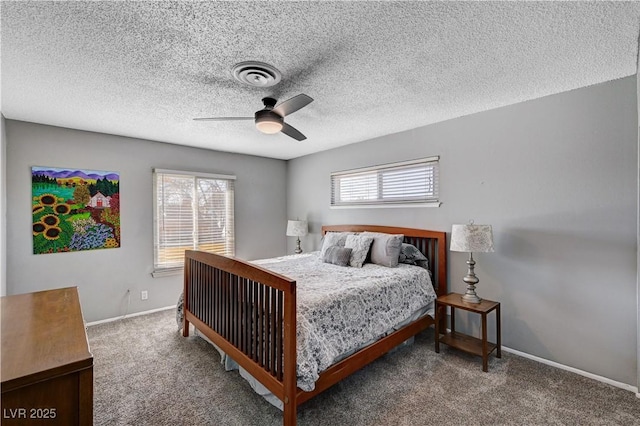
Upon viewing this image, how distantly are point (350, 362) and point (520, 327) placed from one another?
6.03 feet

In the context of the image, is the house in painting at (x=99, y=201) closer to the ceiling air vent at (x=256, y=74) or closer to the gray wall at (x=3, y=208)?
the gray wall at (x=3, y=208)

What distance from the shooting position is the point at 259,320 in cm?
205

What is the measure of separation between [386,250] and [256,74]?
226cm

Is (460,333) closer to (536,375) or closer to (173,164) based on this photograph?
(536,375)

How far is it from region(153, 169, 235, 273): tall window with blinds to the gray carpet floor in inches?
62.1

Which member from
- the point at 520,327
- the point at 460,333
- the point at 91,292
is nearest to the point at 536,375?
the point at 520,327

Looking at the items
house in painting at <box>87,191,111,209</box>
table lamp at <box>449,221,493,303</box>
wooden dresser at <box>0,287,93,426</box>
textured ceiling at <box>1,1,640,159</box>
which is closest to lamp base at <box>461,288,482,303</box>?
table lamp at <box>449,221,493,303</box>

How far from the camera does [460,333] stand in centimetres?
306

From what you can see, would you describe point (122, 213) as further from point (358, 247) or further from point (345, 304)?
point (345, 304)

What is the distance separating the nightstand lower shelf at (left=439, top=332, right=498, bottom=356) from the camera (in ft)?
8.53

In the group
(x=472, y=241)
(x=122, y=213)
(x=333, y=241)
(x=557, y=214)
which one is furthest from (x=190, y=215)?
(x=557, y=214)

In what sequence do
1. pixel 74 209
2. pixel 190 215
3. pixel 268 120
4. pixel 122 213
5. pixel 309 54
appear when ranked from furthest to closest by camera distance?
pixel 190 215 → pixel 122 213 → pixel 74 209 → pixel 268 120 → pixel 309 54

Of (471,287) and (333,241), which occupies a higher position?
(333,241)

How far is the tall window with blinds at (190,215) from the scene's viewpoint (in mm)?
4066
